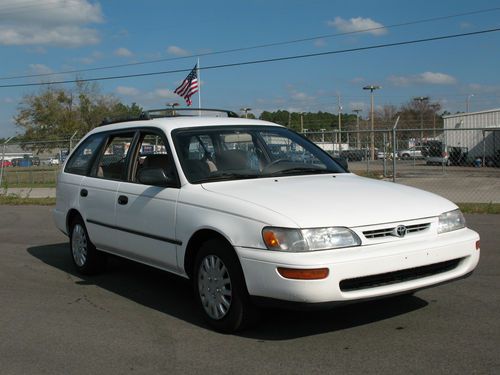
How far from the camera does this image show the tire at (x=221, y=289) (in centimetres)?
427

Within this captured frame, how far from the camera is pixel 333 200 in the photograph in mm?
4312

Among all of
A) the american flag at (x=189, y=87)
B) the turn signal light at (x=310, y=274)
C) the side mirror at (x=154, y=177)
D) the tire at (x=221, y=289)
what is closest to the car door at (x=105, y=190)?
the side mirror at (x=154, y=177)

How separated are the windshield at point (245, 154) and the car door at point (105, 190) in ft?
3.01

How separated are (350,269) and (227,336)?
1162 mm

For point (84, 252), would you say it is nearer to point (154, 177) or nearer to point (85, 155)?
point (85, 155)

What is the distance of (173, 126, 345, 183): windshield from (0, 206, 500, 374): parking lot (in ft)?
4.05

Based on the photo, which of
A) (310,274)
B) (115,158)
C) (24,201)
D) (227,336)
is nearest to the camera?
(310,274)

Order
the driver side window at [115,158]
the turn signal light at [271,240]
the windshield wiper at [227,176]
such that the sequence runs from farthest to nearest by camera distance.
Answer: the driver side window at [115,158], the windshield wiper at [227,176], the turn signal light at [271,240]

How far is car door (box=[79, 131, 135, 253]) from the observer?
5.86 meters

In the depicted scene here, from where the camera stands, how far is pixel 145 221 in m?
5.25

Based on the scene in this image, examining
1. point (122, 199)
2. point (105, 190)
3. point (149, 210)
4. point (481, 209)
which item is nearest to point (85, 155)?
point (105, 190)

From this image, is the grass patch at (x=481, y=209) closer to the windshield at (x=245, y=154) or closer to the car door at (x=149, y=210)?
the windshield at (x=245, y=154)

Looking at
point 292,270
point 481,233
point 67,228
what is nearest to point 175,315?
point 292,270

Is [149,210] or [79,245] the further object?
[79,245]
